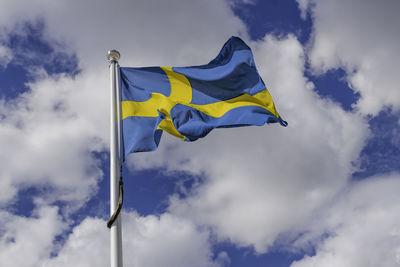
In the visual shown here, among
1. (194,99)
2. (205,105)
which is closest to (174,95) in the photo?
(194,99)

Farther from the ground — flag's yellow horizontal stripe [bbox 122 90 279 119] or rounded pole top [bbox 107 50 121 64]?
rounded pole top [bbox 107 50 121 64]

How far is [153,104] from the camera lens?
1716cm

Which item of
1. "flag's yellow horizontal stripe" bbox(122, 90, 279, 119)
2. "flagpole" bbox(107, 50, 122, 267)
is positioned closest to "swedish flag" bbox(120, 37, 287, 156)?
"flag's yellow horizontal stripe" bbox(122, 90, 279, 119)

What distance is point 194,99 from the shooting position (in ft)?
61.4

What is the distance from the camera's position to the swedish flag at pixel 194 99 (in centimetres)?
1612

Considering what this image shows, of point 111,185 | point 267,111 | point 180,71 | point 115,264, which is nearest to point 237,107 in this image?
point 267,111

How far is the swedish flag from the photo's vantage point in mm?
16125

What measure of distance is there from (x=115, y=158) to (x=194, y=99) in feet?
19.4

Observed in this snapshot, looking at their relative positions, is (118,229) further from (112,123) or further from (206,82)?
(206,82)

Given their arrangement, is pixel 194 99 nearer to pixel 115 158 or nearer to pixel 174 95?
pixel 174 95

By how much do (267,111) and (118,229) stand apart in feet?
29.7

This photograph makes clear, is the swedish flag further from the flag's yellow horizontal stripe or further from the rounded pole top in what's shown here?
the rounded pole top

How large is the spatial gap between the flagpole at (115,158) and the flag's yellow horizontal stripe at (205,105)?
792 mm

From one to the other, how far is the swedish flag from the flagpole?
2.23ft
